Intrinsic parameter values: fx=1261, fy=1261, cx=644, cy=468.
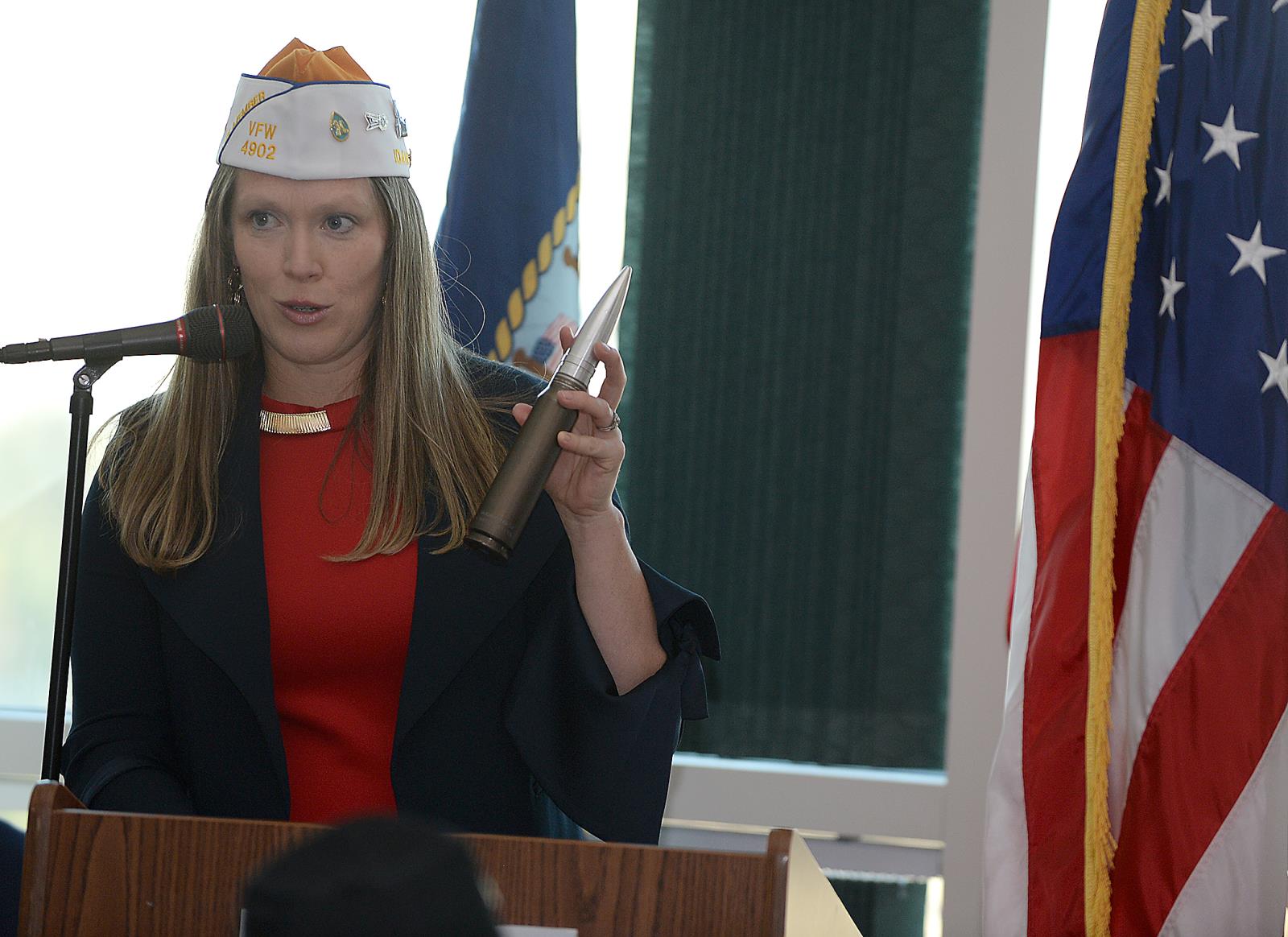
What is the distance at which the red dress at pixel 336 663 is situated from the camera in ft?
4.98

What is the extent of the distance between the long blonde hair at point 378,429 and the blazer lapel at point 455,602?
0.04 metres

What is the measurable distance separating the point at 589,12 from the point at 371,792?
2.11 meters

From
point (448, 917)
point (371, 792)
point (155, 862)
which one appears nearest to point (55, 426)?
point (371, 792)

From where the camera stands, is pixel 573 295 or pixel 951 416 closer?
pixel 573 295

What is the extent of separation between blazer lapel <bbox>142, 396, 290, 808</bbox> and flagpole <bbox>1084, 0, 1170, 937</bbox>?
133cm

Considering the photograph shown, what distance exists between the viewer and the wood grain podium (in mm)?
918

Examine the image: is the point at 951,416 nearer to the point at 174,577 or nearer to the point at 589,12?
the point at 589,12

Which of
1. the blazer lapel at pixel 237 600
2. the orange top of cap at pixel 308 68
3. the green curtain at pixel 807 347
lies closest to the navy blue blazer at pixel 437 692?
the blazer lapel at pixel 237 600

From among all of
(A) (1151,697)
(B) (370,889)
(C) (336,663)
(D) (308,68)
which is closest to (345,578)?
(C) (336,663)

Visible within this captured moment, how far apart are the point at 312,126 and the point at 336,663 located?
2.26ft

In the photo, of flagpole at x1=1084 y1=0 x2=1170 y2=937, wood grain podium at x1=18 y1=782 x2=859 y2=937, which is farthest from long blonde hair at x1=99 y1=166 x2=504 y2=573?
flagpole at x1=1084 y1=0 x2=1170 y2=937

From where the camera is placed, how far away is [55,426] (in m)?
3.10

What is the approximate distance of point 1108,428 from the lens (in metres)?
2.13

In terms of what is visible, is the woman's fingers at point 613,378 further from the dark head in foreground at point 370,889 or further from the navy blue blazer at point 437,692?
the dark head in foreground at point 370,889
